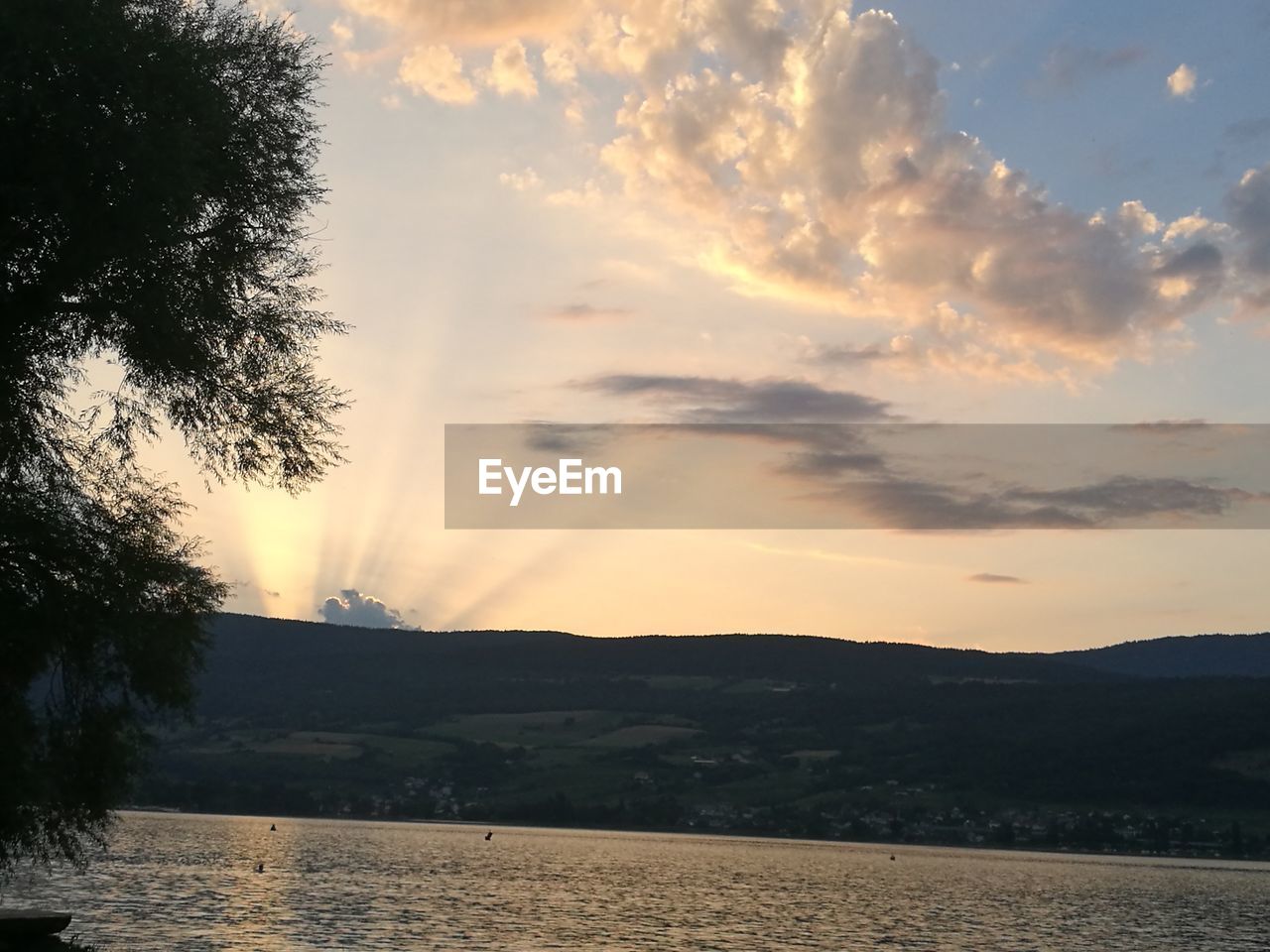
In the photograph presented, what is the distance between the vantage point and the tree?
88.2ft

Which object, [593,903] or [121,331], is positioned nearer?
[121,331]

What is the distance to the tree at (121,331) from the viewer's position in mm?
26891

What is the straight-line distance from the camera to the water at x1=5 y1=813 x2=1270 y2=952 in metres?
82.2

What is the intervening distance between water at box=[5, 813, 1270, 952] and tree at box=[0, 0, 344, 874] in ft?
104

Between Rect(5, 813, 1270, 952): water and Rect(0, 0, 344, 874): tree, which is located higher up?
Rect(0, 0, 344, 874): tree

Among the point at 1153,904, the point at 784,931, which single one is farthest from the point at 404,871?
the point at 1153,904

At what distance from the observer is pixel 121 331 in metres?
29.1

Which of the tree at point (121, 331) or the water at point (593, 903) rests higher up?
the tree at point (121, 331)

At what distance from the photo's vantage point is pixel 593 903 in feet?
369

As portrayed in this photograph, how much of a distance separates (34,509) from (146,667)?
4.41 meters

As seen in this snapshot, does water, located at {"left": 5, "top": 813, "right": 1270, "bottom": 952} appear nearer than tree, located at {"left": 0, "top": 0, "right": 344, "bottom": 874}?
No

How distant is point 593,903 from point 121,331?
302 feet

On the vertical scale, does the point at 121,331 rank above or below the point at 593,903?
above

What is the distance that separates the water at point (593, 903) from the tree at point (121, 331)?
3183cm
